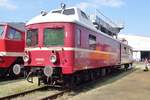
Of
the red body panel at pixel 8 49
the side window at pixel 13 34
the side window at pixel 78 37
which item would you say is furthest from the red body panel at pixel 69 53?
the side window at pixel 13 34

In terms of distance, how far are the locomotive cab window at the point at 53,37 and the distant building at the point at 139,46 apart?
6307cm

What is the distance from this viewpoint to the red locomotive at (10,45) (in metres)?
19.0

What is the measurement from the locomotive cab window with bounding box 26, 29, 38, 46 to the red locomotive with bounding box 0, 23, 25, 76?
3037mm

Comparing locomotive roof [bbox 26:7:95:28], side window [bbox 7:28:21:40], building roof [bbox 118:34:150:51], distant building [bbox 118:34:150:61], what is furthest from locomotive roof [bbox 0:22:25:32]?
building roof [bbox 118:34:150:51]

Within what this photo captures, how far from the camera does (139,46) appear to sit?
79188 millimetres

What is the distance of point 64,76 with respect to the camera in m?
15.2

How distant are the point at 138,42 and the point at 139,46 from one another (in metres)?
1.34

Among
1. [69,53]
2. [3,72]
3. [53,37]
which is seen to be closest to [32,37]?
[53,37]

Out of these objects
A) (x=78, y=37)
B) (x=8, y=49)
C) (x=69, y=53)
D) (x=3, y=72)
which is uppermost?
(x=78, y=37)

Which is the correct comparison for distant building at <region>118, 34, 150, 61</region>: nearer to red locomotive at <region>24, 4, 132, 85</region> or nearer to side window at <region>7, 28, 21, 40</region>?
side window at <region>7, 28, 21, 40</region>

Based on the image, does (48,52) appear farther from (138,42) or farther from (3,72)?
(138,42)

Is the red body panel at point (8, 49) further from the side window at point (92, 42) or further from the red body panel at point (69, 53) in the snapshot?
the side window at point (92, 42)

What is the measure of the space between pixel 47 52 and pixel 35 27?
135 cm

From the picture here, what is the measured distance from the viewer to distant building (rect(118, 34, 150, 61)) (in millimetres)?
78206
